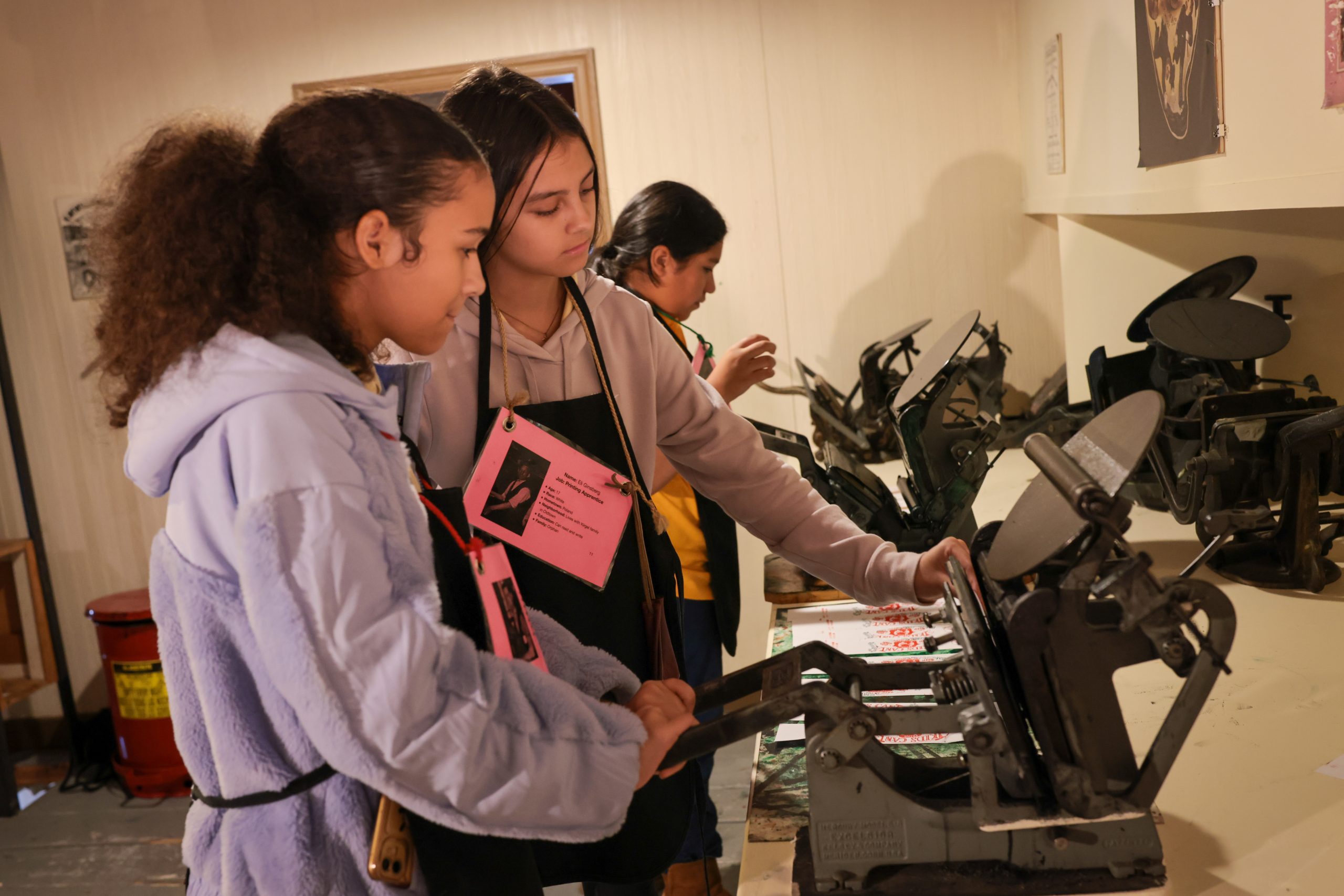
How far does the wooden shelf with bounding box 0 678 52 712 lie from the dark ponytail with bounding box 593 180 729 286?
266cm

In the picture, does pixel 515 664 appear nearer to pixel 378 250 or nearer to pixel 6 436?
pixel 378 250

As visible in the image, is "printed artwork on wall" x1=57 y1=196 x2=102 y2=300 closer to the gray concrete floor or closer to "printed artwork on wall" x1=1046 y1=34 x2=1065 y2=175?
the gray concrete floor

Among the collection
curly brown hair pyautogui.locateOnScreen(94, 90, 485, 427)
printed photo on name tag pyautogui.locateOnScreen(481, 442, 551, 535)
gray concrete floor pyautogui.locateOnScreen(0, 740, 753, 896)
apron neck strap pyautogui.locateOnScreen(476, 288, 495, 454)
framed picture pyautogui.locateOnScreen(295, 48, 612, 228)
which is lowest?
gray concrete floor pyautogui.locateOnScreen(0, 740, 753, 896)

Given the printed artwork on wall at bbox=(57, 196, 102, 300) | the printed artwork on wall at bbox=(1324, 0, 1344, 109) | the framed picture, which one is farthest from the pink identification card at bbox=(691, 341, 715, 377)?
the printed artwork on wall at bbox=(57, 196, 102, 300)

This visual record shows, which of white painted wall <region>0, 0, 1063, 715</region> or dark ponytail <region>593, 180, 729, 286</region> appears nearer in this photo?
dark ponytail <region>593, 180, 729, 286</region>

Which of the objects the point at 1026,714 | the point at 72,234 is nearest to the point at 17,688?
the point at 72,234

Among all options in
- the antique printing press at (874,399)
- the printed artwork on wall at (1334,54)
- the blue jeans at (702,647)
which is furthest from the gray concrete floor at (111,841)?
the printed artwork on wall at (1334,54)

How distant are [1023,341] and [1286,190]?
212 centimetres

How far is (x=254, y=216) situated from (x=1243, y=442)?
1.55 m

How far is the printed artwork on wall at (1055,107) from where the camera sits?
2650 mm

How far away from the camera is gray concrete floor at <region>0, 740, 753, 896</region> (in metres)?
2.89

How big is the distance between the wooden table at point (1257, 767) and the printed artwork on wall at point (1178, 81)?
0.74 metres

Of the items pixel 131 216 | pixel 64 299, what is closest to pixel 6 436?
pixel 64 299

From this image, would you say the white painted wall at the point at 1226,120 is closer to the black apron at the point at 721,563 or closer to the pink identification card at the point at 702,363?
the pink identification card at the point at 702,363
